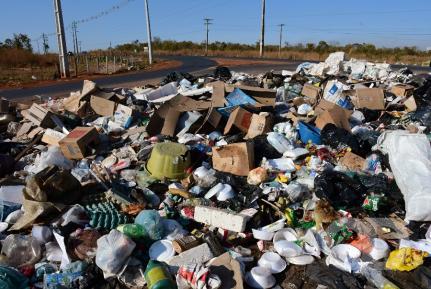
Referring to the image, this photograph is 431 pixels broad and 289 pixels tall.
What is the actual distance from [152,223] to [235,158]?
4.92ft

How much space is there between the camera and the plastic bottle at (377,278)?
2.60m

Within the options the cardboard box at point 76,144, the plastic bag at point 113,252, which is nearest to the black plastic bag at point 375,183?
the plastic bag at point 113,252

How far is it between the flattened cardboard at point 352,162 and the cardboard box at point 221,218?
1.74m

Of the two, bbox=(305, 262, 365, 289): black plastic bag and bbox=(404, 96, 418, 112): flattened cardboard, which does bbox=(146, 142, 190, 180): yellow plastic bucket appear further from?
bbox=(404, 96, 418, 112): flattened cardboard

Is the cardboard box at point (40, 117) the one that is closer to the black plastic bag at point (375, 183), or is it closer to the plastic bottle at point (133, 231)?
the plastic bottle at point (133, 231)

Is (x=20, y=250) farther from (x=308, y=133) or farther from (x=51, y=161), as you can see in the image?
(x=308, y=133)

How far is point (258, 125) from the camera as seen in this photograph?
545 cm

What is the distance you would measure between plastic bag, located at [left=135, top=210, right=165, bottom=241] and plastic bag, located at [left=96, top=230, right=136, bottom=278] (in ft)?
1.02

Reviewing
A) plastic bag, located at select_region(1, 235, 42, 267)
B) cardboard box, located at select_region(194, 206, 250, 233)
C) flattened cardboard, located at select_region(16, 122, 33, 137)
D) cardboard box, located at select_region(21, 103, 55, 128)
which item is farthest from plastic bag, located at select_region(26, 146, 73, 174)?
cardboard box, located at select_region(194, 206, 250, 233)

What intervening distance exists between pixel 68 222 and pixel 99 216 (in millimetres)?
277

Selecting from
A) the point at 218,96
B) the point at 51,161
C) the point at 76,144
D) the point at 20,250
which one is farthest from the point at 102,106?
the point at 20,250

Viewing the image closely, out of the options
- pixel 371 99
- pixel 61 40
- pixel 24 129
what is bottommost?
pixel 24 129

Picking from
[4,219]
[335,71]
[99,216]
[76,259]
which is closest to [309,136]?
[99,216]

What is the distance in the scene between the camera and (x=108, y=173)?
176 inches
